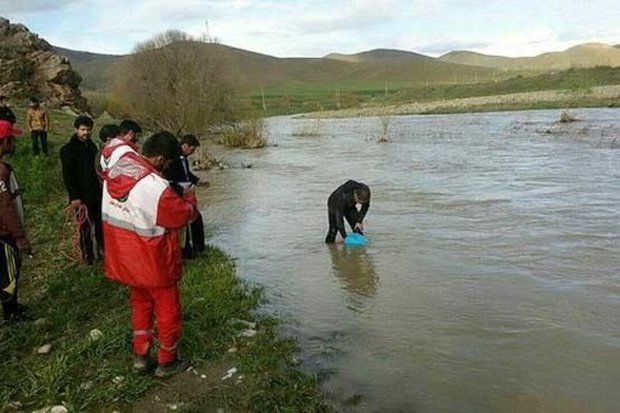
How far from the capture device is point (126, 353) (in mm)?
5234

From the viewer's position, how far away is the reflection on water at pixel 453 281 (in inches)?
197

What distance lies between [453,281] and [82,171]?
4.75m

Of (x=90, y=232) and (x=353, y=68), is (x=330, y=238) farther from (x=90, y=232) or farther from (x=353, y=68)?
(x=353, y=68)

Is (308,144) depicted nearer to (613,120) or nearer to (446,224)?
(613,120)

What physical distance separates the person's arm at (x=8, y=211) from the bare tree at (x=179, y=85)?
25526 millimetres

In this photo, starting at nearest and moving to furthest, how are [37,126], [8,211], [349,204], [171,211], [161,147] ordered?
[171,211], [161,147], [8,211], [349,204], [37,126]

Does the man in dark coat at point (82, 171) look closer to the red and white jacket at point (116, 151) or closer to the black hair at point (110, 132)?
the black hair at point (110, 132)

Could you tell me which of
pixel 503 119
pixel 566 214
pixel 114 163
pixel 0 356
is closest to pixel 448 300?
pixel 114 163

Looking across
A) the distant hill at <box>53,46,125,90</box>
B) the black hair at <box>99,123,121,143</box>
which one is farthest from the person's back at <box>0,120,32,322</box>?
the distant hill at <box>53,46,125,90</box>

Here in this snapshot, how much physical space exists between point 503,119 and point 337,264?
32.0 m

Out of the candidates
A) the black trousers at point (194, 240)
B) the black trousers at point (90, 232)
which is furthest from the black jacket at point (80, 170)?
the black trousers at point (194, 240)

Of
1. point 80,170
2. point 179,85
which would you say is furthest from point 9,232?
point 179,85

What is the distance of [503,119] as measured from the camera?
37.9 m

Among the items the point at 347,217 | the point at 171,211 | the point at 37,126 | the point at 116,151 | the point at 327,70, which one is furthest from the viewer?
the point at 327,70
